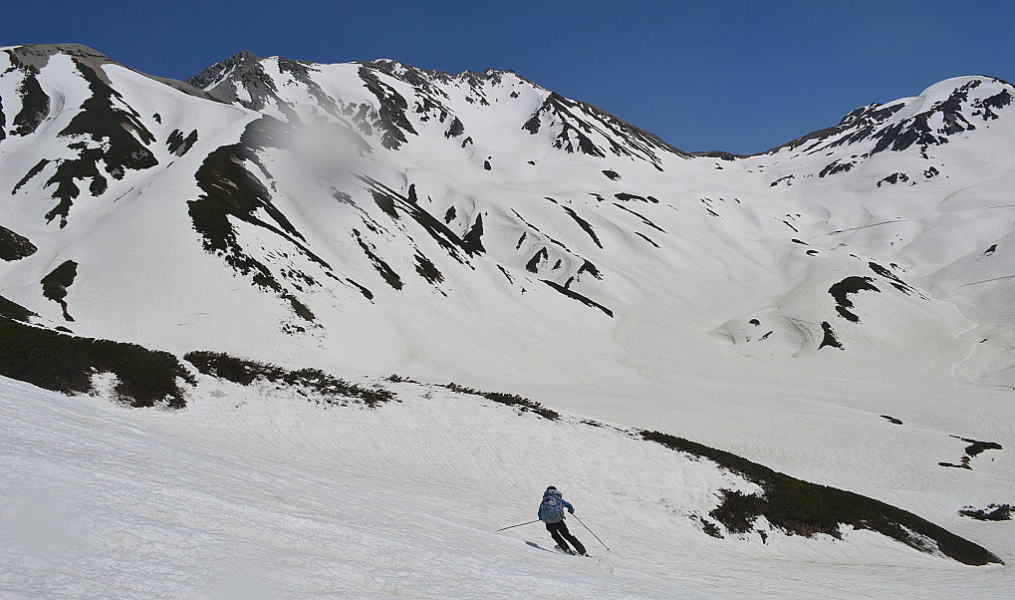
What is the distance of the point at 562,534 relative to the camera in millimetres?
12148

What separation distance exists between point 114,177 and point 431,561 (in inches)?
2888

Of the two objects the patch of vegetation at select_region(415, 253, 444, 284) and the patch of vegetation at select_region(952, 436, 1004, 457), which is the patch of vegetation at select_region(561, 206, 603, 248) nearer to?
the patch of vegetation at select_region(415, 253, 444, 284)

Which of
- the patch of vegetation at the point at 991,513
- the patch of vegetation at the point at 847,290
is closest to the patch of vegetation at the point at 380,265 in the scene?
the patch of vegetation at the point at 991,513

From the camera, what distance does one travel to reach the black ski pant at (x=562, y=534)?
39.3ft

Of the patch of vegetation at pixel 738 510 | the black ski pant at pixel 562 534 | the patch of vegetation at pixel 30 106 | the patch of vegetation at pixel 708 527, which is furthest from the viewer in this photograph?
the patch of vegetation at pixel 30 106

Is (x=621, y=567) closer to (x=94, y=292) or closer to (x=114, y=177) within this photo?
(x=94, y=292)

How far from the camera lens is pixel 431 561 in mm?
7664

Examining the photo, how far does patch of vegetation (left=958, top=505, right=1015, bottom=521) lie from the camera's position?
24.4m

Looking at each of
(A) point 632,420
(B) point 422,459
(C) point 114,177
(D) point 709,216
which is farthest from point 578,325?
(D) point 709,216

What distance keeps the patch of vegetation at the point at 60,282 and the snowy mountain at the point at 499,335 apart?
33 cm

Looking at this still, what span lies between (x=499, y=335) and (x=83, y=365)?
137ft

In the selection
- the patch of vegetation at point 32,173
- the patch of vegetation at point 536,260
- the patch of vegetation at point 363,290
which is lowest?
the patch of vegetation at point 363,290

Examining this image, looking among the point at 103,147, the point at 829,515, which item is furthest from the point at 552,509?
the point at 103,147

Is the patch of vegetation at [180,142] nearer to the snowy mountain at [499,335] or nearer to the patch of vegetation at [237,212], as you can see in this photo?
the snowy mountain at [499,335]
